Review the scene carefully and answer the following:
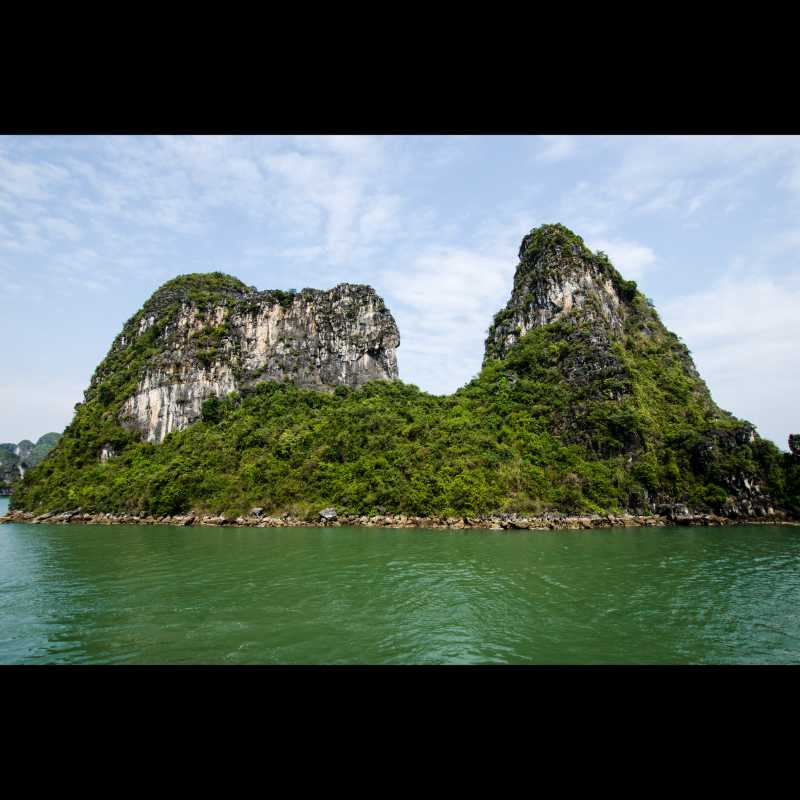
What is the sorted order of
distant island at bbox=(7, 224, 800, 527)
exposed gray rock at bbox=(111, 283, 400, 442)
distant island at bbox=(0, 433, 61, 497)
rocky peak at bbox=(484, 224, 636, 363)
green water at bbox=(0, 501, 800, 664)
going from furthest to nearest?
distant island at bbox=(0, 433, 61, 497)
rocky peak at bbox=(484, 224, 636, 363)
exposed gray rock at bbox=(111, 283, 400, 442)
distant island at bbox=(7, 224, 800, 527)
green water at bbox=(0, 501, 800, 664)

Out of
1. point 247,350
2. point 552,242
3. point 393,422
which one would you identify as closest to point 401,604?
point 393,422

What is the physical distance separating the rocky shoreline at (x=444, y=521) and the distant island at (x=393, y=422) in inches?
9.5

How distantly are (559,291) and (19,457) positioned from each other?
103547mm

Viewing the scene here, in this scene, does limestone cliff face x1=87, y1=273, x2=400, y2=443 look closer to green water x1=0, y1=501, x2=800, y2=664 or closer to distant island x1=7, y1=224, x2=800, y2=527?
distant island x1=7, y1=224, x2=800, y2=527

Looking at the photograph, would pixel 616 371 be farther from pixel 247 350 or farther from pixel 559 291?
pixel 247 350

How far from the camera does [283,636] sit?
795 cm

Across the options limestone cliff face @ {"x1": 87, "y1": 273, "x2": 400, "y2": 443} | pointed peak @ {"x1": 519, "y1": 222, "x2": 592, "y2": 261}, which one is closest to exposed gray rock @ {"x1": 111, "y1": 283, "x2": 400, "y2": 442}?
limestone cliff face @ {"x1": 87, "y1": 273, "x2": 400, "y2": 443}

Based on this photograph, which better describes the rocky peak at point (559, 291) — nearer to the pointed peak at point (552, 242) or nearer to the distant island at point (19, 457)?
the pointed peak at point (552, 242)

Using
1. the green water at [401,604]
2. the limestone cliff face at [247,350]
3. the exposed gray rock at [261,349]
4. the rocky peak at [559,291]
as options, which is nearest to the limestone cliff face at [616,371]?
the rocky peak at [559,291]

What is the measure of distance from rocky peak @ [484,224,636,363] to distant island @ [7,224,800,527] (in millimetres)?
214

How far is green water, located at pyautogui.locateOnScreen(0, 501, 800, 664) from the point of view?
24.1 feet
